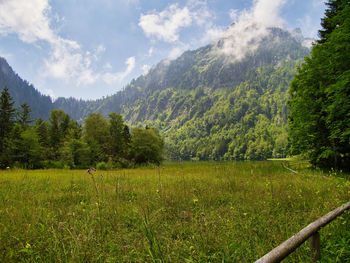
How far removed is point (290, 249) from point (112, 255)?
2.35m

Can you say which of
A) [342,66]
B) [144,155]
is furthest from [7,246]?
[144,155]

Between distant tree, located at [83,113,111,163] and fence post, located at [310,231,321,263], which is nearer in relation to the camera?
fence post, located at [310,231,321,263]

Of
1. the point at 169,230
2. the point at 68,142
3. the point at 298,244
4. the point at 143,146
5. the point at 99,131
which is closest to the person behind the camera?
the point at 298,244

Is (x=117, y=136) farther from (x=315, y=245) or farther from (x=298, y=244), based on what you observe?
(x=298, y=244)

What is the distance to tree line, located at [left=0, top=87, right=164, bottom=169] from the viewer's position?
28172 mm

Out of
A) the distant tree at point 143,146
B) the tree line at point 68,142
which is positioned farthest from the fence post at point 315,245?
the distant tree at point 143,146

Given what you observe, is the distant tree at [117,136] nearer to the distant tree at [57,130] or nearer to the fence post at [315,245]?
the distant tree at [57,130]

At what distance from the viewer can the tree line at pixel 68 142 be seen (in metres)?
28.2

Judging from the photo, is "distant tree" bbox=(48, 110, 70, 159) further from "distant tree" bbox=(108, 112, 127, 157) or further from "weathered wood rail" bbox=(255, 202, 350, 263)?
"weathered wood rail" bbox=(255, 202, 350, 263)

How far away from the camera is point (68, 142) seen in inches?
1255

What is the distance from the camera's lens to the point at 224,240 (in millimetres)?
2670

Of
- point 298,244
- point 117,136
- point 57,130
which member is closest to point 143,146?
point 117,136

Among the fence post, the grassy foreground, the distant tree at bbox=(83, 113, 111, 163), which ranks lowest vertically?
the grassy foreground

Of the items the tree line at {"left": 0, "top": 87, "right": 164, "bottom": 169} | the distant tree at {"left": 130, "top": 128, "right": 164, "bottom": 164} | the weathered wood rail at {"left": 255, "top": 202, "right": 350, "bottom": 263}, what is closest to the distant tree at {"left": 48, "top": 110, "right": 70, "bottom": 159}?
the tree line at {"left": 0, "top": 87, "right": 164, "bottom": 169}
